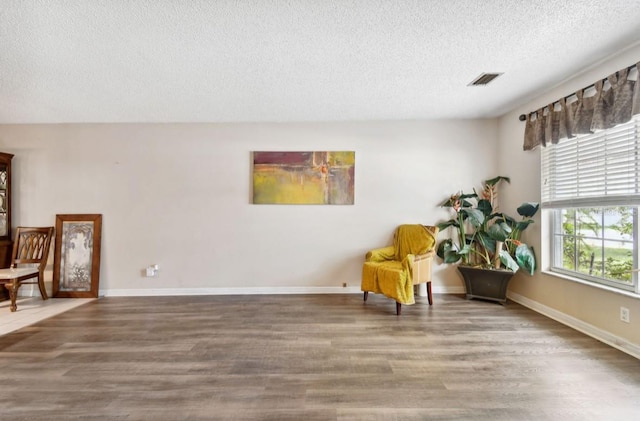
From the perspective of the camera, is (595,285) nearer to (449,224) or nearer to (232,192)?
(449,224)

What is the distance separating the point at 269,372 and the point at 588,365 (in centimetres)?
231

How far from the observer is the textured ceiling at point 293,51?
1767 mm

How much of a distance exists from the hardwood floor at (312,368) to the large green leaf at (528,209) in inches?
43.2

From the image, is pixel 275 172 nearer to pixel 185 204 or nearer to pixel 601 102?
pixel 185 204

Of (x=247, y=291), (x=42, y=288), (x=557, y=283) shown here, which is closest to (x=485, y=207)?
→ (x=557, y=283)

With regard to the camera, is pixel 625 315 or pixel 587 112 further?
pixel 587 112

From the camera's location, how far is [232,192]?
3.86 meters

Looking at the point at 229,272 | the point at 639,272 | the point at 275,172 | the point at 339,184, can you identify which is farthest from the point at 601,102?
the point at 229,272

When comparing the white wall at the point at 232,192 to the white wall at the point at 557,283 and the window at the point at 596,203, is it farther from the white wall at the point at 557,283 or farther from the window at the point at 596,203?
the window at the point at 596,203

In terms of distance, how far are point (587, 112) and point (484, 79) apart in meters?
0.92

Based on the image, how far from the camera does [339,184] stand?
3.83 m

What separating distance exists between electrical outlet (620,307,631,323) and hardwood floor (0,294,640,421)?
0.27 meters

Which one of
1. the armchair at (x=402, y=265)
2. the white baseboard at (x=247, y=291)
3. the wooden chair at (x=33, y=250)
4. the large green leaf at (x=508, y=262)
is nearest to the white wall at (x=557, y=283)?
the large green leaf at (x=508, y=262)

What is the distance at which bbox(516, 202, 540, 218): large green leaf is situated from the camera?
122 inches
